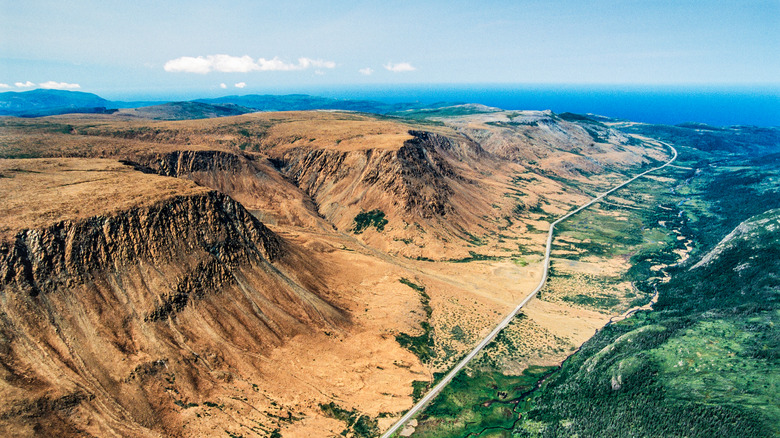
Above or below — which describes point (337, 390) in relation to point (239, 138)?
below

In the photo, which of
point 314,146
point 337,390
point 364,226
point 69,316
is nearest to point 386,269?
point 364,226

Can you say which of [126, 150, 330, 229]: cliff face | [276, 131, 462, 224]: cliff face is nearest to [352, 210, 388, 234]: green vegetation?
[276, 131, 462, 224]: cliff face

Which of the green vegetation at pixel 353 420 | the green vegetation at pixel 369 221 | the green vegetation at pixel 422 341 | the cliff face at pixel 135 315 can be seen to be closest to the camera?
the cliff face at pixel 135 315

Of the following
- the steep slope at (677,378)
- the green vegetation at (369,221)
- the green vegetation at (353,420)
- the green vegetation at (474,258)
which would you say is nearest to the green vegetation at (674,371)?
the steep slope at (677,378)

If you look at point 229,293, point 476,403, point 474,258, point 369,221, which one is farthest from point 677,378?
point 369,221

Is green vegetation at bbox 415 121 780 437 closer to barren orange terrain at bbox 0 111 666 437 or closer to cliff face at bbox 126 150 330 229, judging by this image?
barren orange terrain at bbox 0 111 666 437

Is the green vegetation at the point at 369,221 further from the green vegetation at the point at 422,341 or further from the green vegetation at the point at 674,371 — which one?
the green vegetation at the point at 674,371

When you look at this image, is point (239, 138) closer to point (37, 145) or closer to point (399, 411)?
point (37, 145)
